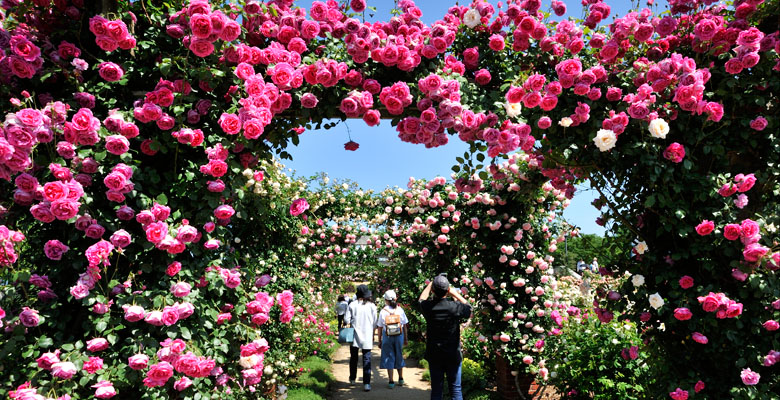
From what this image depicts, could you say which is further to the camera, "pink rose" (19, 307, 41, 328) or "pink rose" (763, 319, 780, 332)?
"pink rose" (763, 319, 780, 332)

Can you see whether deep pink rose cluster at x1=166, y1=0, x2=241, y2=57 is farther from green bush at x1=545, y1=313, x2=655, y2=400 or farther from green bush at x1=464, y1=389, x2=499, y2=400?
green bush at x1=464, y1=389, x2=499, y2=400

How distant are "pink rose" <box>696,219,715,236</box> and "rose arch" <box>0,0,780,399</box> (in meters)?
0.07

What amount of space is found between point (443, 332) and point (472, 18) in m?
2.62

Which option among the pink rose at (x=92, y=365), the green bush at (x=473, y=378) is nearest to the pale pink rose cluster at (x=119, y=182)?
the pink rose at (x=92, y=365)

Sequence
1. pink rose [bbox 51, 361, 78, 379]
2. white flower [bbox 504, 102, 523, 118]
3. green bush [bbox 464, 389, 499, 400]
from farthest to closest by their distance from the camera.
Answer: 1. green bush [bbox 464, 389, 499, 400]
2. white flower [bbox 504, 102, 523, 118]
3. pink rose [bbox 51, 361, 78, 379]

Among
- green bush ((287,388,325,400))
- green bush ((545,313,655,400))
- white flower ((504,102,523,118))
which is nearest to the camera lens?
white flower ((504,102,523,118))

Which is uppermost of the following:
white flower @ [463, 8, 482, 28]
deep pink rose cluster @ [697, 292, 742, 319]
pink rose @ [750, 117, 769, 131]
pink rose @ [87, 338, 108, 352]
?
white flower @ [463, 8, 482, 28]

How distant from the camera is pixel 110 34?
2115 mm

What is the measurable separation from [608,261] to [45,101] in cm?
351

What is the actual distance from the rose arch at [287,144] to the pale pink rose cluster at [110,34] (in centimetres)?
1

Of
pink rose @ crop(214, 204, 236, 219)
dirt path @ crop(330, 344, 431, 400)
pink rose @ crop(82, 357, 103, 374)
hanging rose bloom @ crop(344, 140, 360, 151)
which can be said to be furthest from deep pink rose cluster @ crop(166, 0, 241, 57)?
dirt path @ crop(330, 344, 431, 400)

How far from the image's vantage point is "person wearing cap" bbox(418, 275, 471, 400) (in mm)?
3934

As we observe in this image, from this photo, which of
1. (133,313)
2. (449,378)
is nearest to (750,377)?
(449,378)

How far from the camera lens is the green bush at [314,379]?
6148mm
